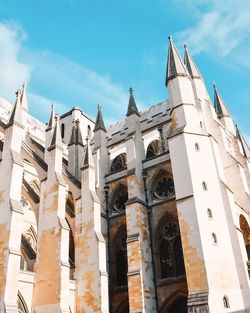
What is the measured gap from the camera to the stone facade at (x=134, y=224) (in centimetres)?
1416

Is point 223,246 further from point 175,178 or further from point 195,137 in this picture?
point 195,137

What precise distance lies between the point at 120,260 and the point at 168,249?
9.92 ft

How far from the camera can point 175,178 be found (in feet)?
57.0

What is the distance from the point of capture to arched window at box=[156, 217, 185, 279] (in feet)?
56.3

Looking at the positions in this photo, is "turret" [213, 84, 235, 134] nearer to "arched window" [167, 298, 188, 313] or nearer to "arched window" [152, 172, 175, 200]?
"arched window" [152, 172, 175, 200]

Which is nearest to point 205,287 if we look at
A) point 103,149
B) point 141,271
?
point 141,271

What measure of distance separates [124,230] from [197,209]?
528 cm

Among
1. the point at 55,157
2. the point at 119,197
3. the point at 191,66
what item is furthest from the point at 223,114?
A: the point at 55,157

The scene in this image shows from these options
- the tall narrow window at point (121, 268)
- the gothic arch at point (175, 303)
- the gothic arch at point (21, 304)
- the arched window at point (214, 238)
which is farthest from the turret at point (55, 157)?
the gothic arch at point (175, 303)

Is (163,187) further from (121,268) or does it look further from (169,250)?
(121,268)

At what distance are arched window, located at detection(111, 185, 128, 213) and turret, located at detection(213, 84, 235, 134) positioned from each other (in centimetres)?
998

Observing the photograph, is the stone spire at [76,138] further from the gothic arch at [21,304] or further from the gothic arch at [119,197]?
the gothic arch at [21,304]

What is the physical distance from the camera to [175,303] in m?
16.6

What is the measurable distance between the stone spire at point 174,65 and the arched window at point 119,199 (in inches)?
280
